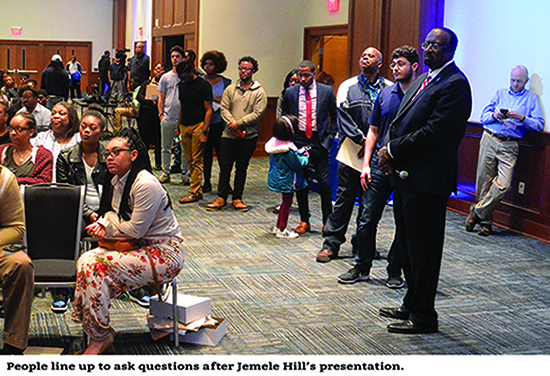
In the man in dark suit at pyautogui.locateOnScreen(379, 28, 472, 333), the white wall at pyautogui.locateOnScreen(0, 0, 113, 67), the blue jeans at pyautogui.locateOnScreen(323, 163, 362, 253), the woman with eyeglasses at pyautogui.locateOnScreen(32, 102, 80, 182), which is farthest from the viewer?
the white wall at pyautogui.locateOnScreen(0, 0, 113, 67)

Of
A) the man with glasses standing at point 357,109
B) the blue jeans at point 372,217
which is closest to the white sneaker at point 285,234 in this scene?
the man with glasses standing at point 357,109

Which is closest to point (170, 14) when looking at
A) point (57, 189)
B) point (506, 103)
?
point (506, 103)

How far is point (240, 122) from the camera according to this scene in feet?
24.9

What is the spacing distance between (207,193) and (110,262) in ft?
16.9

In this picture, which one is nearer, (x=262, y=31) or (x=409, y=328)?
(x=409, y=328)

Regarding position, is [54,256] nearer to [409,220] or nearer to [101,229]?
[101,229]

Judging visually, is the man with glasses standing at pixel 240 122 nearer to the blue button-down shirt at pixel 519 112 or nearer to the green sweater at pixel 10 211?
the blue button-down shirt at pixel 519 112

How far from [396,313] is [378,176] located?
3.17 feet

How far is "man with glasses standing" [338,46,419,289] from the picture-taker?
15.9 ft

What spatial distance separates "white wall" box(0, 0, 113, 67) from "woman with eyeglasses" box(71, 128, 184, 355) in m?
22.0

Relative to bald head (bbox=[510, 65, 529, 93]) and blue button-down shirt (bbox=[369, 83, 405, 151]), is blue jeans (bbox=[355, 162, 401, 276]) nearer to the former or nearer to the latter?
blue button-down shirt (bbox=[369, 83, 405, 151])

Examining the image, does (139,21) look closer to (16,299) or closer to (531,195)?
(531,195)

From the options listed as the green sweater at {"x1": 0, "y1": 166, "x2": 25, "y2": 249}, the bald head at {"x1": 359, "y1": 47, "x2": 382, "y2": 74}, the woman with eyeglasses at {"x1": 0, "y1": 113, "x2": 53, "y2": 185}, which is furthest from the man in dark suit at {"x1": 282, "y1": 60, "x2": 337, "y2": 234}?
the green sweater at {"x1": 0, "y1": 166, "x2": 25, "y2": 249}

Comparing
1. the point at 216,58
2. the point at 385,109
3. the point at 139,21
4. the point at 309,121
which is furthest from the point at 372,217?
the point at 139,21
